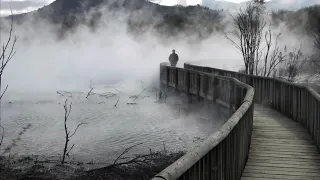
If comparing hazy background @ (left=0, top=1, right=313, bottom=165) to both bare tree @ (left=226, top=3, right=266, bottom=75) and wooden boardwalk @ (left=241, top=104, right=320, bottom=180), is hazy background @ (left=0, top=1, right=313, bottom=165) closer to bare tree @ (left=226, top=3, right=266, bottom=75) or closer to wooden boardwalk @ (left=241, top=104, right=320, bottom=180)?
wooden boardwalk @ (left=241, top=104, right=320, bottom=180)

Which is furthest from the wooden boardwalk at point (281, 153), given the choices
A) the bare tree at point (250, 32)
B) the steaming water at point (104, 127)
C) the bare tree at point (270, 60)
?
the bare tree at point (270, 60)

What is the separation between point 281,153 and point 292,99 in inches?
125

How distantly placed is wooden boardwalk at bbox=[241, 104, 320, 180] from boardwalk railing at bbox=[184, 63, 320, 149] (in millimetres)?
202

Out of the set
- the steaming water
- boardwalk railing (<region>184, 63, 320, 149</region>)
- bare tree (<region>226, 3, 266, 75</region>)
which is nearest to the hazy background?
the steaming water

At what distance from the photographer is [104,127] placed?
14281 millimetres

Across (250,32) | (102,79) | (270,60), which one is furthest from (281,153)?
(102,79)

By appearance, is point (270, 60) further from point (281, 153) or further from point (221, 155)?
point (221, 155)

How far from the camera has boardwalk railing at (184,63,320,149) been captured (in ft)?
24.8

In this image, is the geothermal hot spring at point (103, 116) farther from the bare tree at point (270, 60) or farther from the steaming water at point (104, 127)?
the bare tree at point (270, 60)

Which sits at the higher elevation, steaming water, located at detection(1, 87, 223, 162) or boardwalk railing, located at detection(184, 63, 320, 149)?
boardwalk railing, located at detection(184, 63, 320, 149)

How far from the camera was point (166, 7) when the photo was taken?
378ft

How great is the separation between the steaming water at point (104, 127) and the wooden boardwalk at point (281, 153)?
277cm

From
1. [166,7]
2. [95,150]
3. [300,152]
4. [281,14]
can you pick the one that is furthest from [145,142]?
[166,7]

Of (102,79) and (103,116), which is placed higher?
(102,79)
